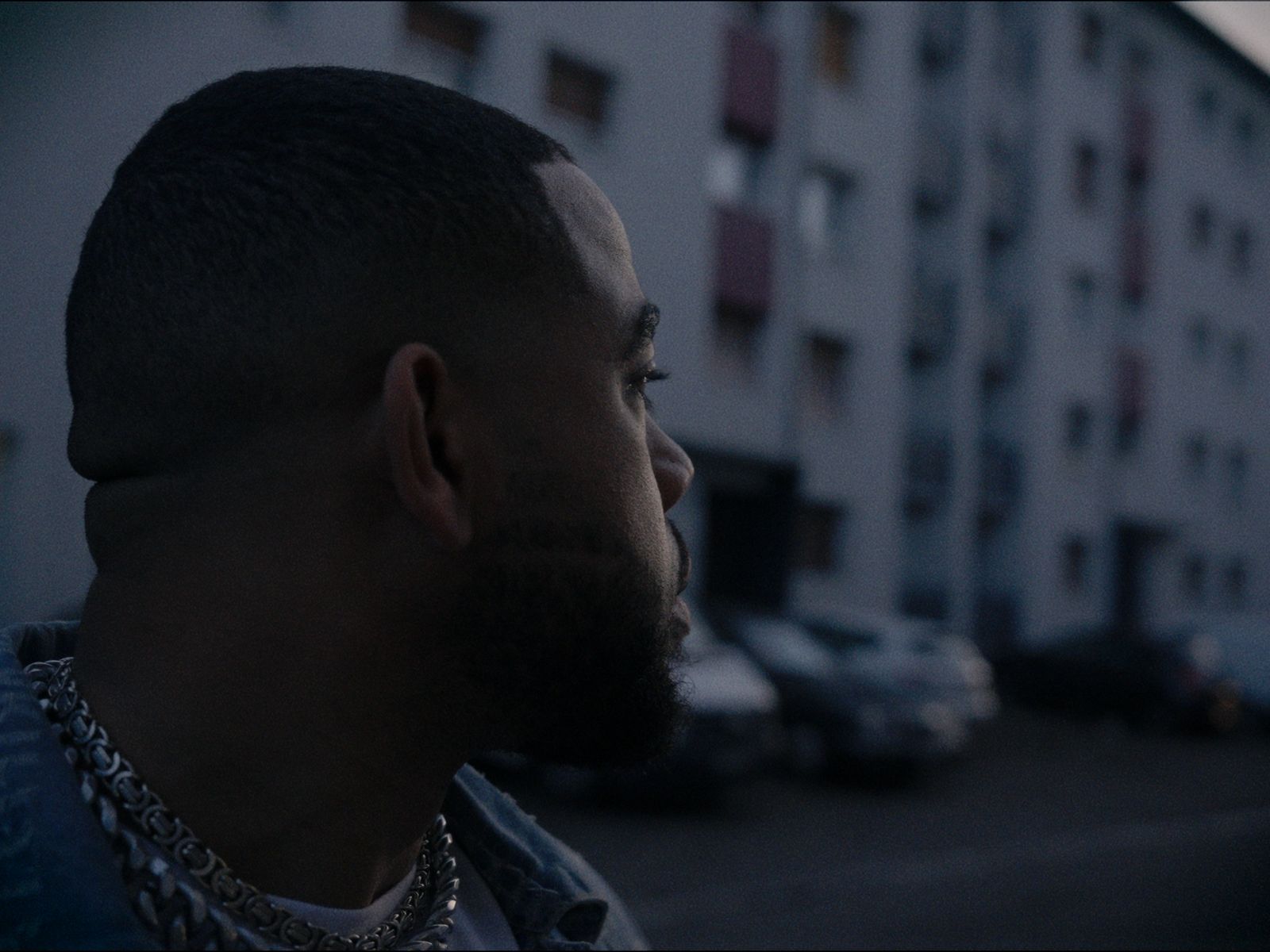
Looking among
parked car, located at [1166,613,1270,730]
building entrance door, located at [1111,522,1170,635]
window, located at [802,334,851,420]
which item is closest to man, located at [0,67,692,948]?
window, located at [802,334,851,420]

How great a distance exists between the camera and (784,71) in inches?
690

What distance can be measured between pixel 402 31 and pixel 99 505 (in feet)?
5.06

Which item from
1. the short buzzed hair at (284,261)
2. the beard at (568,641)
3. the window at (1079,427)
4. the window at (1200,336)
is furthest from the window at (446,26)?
the window at (1200,336)

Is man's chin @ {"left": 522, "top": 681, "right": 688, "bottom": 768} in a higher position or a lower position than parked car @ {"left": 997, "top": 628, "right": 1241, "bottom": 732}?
higher

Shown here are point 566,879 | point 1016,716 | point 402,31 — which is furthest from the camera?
point 1016,716

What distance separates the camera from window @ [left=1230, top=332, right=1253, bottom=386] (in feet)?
98.6

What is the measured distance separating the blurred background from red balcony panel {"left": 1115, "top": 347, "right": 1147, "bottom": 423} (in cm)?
11

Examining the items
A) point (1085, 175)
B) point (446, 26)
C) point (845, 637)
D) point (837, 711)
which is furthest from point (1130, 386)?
point (446, 26)

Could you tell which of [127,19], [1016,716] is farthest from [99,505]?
[1016,716]

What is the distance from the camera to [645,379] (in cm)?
138

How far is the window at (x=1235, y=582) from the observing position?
3073cm

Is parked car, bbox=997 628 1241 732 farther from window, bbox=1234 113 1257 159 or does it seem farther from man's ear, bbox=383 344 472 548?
man's ear, bbox=383 344 472 548

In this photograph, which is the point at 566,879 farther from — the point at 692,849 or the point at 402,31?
the point at 692,849

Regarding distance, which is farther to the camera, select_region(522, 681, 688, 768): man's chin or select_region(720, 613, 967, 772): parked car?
select_region(720, 613, 967, 772): parked car
